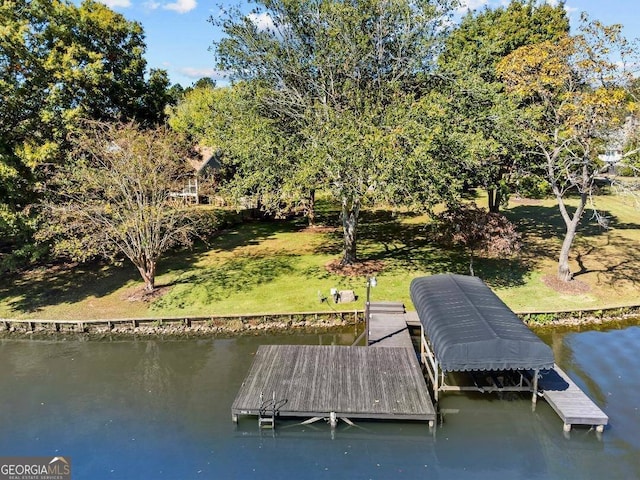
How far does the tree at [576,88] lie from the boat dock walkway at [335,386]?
12.4 m

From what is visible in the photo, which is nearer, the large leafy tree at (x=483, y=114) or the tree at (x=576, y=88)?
the tree at (x=576, y=88)

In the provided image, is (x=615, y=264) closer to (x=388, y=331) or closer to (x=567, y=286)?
(x=567, y=286)

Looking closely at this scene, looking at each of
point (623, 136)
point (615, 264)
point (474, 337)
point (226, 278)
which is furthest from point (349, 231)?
point (615, 264)

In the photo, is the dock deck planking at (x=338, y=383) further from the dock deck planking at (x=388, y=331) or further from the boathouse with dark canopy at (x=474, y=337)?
the boathouse with dark canopy at (x=474, y=337)

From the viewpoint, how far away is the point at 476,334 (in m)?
12.9

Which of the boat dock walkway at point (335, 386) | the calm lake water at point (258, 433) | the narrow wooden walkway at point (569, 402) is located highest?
the boat dock walkway at point (335, 386)

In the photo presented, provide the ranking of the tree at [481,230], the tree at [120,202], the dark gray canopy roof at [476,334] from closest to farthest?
1. the dark gray canopy roof at [476,334]
2. the tree at [120,202]
3. the tree at [481,230]

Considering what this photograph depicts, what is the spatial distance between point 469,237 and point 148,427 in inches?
639

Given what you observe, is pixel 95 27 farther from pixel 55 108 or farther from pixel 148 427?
pixel 148 427

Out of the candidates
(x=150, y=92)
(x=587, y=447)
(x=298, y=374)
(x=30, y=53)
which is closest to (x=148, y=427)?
(x=298, y=374)

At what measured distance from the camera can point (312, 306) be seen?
20.4 meters

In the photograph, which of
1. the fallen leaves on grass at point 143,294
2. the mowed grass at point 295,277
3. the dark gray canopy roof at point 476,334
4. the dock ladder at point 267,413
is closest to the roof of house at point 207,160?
the mowed grass at point 295,277

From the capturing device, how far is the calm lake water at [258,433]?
37.9 ft

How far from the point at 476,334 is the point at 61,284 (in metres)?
21.4
